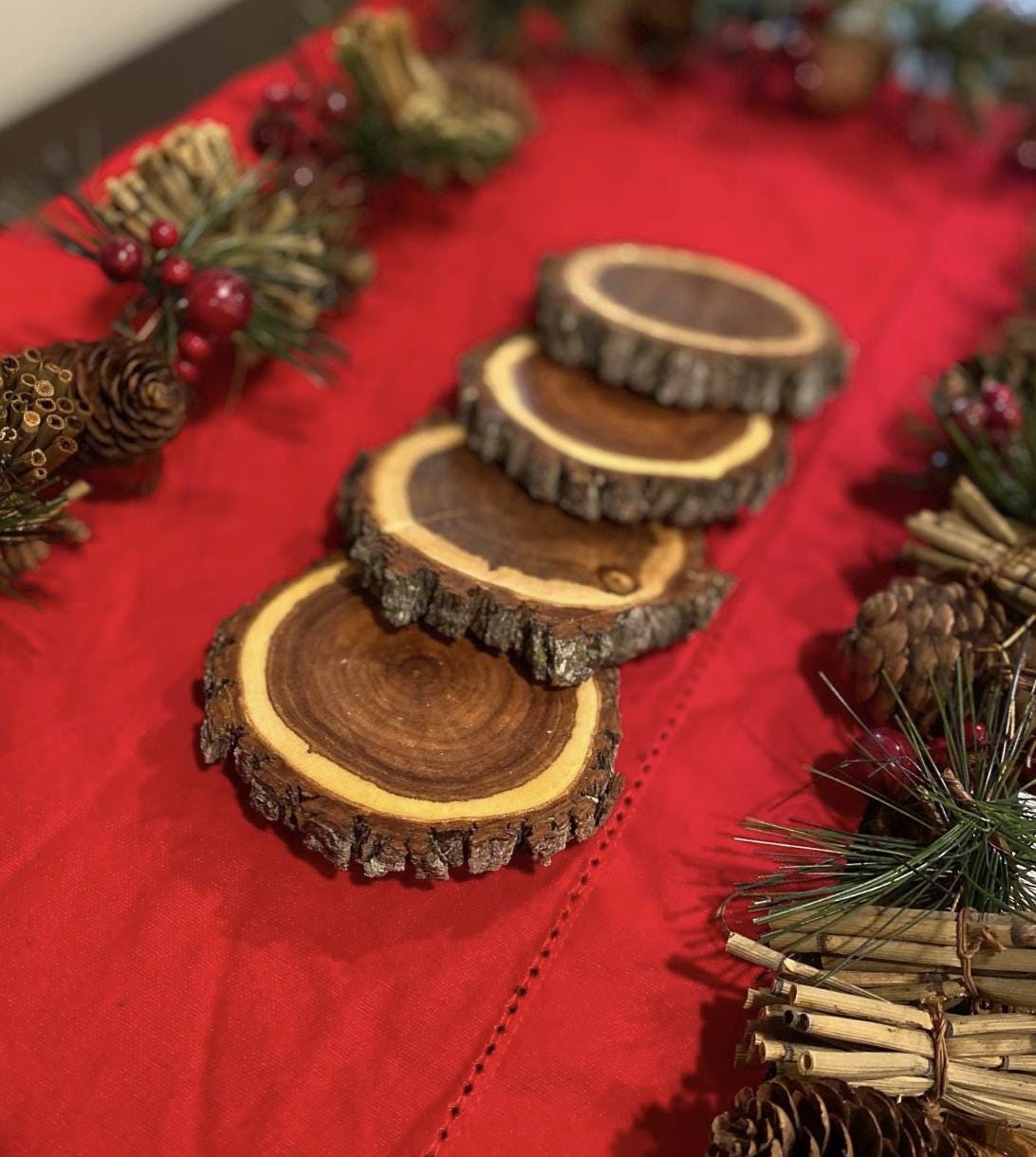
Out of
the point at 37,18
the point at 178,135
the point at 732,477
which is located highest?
the point at 37,18

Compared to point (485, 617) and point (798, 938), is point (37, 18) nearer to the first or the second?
point (485, 617)

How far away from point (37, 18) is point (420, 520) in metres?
1.19

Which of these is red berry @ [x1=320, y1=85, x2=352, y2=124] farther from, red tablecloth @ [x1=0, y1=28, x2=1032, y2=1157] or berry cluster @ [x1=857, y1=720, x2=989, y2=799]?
berry cluster @ [x1=857, y1=720, x2=989, y2=799]

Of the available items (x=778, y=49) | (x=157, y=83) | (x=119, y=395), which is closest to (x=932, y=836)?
(x=119, y=395)

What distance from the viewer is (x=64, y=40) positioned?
1.97 metres

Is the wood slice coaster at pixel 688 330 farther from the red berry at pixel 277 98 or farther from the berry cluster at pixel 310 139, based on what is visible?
the red berry at pixel 277 98

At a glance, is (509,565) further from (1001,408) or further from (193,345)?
(1001,408)

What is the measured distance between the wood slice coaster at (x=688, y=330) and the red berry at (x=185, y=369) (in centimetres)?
51

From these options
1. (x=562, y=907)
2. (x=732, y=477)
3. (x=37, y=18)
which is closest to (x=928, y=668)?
(x=732, y=477)

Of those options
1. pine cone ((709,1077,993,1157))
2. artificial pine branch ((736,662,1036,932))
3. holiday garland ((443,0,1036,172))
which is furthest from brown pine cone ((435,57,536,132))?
pine cone ((709,1077,993,1157))

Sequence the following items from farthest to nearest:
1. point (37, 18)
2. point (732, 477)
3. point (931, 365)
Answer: point (931, 365), point (37, 18), point (732, 477)

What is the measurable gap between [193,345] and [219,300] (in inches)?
2.9

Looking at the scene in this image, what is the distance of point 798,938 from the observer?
1164mm

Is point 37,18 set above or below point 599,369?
Answer: above
